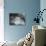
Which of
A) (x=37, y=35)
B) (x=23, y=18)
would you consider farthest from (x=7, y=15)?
(x=37, y=35)

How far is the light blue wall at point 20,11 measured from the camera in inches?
219

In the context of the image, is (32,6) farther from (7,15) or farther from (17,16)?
(7,15)

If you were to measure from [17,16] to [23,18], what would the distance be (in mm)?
261

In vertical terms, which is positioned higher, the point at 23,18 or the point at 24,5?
the point at 24,5

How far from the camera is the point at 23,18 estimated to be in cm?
562

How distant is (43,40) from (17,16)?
3.16 meters

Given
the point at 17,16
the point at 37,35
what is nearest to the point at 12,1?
the point at 17,16

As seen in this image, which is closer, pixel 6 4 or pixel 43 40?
pixel 43 40

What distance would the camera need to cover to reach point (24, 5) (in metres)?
5.59

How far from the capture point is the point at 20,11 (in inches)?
220

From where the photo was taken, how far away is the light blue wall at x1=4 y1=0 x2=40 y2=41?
5.57 meters

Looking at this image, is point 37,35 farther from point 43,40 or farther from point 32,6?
point 32,6

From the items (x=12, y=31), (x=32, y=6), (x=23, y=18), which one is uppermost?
(x=32, y=6)

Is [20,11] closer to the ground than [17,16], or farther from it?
farther from it
